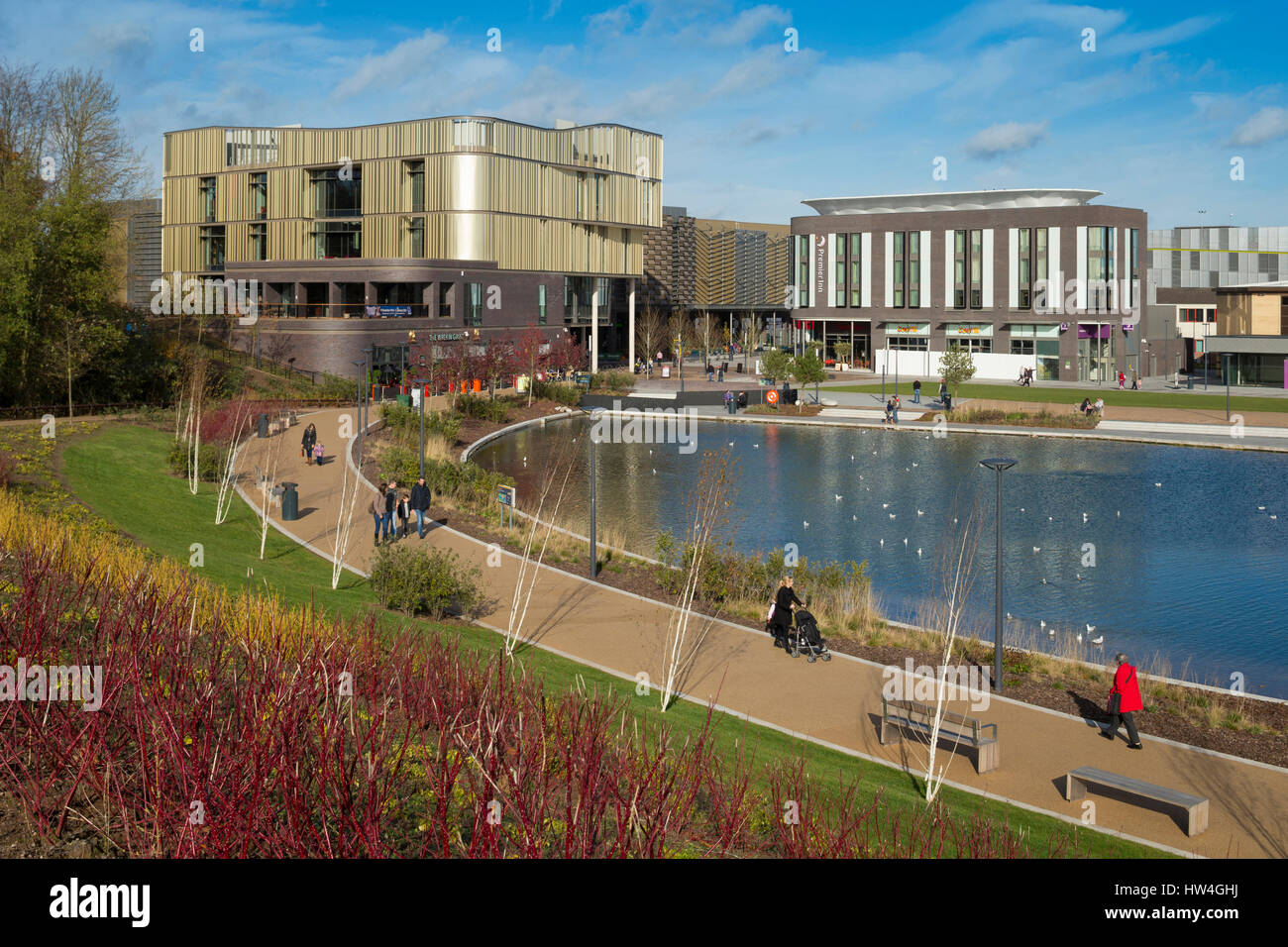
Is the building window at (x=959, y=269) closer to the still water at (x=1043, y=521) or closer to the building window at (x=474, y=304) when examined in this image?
the still water at (x=1043, y=521)

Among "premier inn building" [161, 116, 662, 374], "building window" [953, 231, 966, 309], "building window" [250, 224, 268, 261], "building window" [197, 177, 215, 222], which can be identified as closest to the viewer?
"premier inn building" [161, 116, 662, 374]

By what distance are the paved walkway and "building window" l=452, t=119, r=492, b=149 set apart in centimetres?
5120

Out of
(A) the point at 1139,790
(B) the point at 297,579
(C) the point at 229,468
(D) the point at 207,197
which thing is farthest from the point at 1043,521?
(D) the point at 207,197

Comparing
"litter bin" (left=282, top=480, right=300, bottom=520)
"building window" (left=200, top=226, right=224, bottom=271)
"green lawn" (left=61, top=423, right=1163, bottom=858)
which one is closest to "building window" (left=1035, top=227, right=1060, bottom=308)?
"building window" (left=200, top=226, right=224, bottom=271)

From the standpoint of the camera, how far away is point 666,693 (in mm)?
14789

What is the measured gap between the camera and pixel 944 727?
1391 centimetres

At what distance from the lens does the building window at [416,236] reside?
71.8 metres

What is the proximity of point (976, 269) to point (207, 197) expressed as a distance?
54.7 m

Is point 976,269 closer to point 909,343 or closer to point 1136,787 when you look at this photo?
point 909,343

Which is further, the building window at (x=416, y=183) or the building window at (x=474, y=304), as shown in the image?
the building window at (x=416, y=183)

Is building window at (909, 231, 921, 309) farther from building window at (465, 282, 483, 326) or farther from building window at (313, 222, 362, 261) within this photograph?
building window at (313, 222, 362, 261)

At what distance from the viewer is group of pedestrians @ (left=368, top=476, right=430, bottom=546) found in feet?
83.5

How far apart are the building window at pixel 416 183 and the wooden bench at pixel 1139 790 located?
64.4 meters

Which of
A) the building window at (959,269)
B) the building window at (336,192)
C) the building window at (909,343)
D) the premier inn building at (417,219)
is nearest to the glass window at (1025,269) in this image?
the building window at (959,269)
